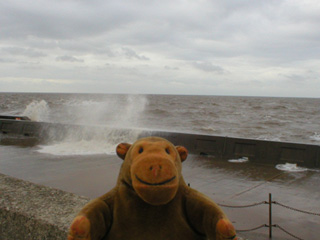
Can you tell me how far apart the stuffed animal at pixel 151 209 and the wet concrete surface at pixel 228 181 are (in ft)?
10.3

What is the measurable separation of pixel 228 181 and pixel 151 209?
6.40 metres

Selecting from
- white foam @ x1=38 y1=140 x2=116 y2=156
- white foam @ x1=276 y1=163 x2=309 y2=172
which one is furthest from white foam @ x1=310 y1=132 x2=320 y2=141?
white foam @ x1=38 y1=140 x2=116 y2=156

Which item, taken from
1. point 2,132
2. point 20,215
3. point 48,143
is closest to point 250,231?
point 20,215

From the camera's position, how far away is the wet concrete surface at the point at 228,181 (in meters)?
5.39

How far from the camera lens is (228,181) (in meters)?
7.97

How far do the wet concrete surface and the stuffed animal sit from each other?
10.3 ft

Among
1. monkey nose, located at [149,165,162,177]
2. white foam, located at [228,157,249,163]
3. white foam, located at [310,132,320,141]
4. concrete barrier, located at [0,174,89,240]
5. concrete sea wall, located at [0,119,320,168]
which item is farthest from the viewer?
white foam, located at [310,132,320,141]

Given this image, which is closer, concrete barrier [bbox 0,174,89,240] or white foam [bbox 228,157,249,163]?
concrete barrier [bbox 0,174,89,240]

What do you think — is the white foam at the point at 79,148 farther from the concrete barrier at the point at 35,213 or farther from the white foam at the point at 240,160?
the concrete barrier at the point at 35,213

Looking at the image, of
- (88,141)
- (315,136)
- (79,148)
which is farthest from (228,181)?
(315,136)

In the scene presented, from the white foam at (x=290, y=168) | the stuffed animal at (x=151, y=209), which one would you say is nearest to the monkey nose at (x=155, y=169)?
the stuffed animal at (x=151, y=209)

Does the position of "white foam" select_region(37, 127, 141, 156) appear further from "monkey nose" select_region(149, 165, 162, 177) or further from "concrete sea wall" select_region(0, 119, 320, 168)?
"monkey nose" select_region(149, 165, 162, 177)

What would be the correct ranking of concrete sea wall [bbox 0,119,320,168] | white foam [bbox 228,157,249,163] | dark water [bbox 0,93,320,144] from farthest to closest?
dark water [bbox 0,93,320,144] < white foam [bbox 228,157,249,163] < concrete sea wall [bbox 0,119,320,168]

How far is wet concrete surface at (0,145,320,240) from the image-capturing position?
539 cm
